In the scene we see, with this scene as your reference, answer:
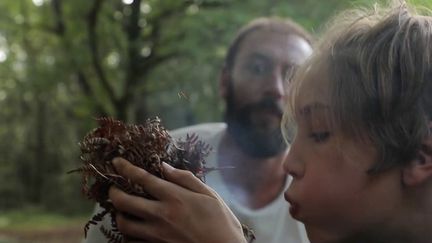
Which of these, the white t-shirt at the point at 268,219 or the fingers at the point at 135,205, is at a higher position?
the fingers at the point at 135,205

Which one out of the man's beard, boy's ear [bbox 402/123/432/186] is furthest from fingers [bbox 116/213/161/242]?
the man's beard

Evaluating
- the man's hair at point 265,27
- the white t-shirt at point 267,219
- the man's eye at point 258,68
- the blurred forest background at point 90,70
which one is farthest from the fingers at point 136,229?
the blurred forest background at point 90,70

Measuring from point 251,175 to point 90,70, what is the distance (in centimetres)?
377

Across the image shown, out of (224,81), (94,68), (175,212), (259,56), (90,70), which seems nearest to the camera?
(175,212)

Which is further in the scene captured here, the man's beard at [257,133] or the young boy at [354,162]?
the man's beard at [257,133]

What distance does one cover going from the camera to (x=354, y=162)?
88 cm

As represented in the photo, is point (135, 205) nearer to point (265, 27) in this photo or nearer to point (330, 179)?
point (330, 179)

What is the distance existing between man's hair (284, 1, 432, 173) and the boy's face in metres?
0.01

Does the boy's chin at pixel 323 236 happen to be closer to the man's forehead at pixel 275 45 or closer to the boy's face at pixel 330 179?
the boy's face at pixel 330 179

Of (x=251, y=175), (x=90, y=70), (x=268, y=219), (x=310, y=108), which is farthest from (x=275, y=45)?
(x=90, y=70)

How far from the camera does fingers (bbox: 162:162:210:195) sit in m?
0.87

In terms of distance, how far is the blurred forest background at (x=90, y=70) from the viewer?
12.3 ft

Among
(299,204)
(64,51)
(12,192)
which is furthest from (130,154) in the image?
(12,192)

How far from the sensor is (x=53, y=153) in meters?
8.19
